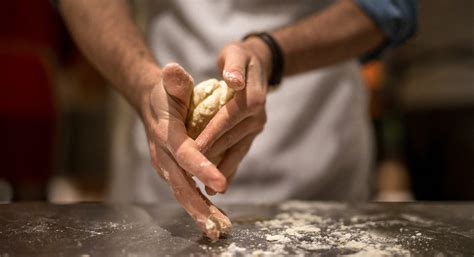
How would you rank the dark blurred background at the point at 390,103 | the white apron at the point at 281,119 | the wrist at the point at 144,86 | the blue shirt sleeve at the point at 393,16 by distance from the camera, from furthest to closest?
1. the dark blurred background at the point at 390,103
2. the white apron at the point at 281,119
3. the blue shirt sleeve at the point at 393,16
4. the wrist at the point at 144,86

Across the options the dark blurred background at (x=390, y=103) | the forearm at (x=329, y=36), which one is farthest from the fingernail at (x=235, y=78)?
the dark blurred background at (x=390, y=103)

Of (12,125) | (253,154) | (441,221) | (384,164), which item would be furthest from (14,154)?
(441,221)

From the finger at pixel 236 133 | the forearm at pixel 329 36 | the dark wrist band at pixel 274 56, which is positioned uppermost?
the forearm at pixel 329 36

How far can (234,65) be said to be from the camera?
0.77 meters

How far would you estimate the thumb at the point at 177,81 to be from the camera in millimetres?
736

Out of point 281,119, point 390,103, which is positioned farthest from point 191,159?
point 390,103

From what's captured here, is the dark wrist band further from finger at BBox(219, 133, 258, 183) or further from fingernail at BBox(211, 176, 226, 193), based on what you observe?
fingernail at BBox(211, 176, 226, 193)

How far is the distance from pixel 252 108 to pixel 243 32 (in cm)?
53

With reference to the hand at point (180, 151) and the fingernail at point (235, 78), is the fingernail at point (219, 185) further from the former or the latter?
the fingernail at point (235, 78)

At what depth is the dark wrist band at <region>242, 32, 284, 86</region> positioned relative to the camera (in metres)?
0.94

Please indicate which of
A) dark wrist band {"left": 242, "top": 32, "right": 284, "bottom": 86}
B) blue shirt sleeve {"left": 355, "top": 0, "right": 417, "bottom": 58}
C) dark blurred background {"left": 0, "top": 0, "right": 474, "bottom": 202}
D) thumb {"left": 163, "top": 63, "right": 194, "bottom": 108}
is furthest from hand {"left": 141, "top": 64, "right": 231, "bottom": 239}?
dark blurred background {"left": 0, "top": 0, "right": 474, "bottom": 202}

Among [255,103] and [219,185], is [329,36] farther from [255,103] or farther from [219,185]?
[219,185]

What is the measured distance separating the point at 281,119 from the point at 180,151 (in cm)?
59

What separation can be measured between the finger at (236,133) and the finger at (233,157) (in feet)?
0.05
